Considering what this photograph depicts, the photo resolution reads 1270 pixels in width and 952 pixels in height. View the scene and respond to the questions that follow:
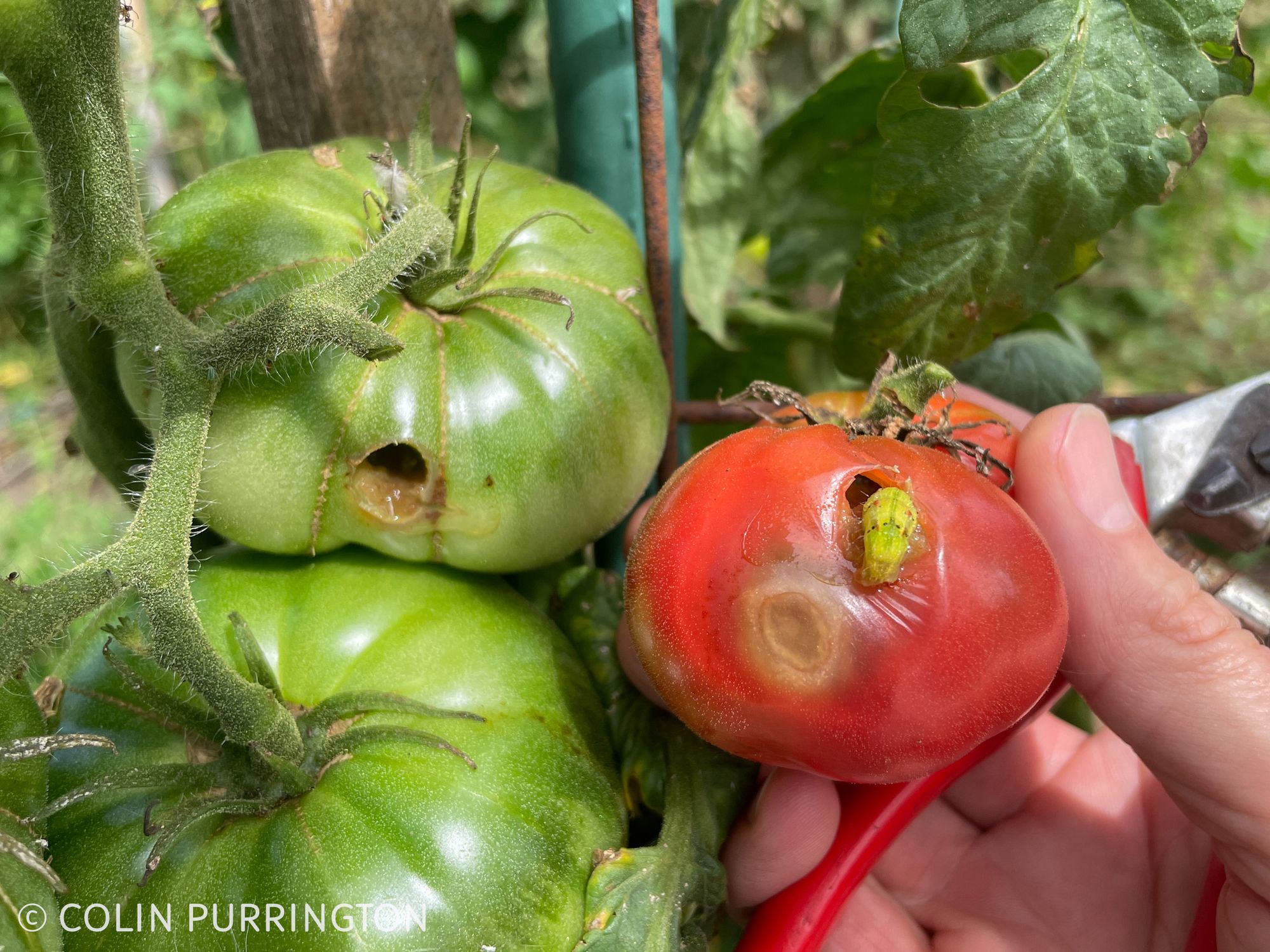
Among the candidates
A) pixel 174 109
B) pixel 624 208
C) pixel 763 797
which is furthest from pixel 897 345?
pixel 174 109

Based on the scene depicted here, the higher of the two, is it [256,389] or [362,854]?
[256,389]

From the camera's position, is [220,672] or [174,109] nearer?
[220,672]

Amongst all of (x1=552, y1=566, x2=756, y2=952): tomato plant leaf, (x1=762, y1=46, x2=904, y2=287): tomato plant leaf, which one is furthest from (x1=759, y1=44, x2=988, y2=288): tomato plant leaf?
(x1=552, y1=566, x2=756, y2=952): tomato plant leaf

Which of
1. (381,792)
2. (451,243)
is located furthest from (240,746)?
(451,243)

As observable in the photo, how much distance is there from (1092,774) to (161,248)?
4.42ft

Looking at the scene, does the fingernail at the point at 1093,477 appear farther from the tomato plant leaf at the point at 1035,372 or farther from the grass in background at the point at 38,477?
the grass in background at the point at 38,477

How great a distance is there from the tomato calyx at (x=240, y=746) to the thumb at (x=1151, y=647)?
585mm

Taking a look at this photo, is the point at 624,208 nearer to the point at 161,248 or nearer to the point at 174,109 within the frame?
the point at 161,248

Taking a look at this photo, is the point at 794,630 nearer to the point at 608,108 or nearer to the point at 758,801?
the point at 758,801

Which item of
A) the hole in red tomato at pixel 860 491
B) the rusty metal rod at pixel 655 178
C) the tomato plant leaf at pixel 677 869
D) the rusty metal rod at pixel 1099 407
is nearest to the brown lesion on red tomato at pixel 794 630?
the hole in red tomato at pixel 860 491

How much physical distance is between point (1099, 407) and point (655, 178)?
637mm

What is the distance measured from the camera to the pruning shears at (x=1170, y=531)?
94 centimetres

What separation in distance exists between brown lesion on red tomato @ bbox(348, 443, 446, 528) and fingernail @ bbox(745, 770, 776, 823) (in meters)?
0.43

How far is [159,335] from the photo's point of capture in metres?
0.74
